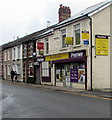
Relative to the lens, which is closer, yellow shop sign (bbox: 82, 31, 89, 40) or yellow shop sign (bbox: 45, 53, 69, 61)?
yellow shop sign (bbox: 82, 31, 89, 40)

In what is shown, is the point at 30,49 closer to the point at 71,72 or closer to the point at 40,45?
the point at 40,45

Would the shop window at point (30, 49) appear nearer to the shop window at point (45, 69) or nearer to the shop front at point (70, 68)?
the shop window at point (45, 69)

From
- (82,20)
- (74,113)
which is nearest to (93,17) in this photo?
(82,20)

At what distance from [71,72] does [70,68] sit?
1.50ft

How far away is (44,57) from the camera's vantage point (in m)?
23.6

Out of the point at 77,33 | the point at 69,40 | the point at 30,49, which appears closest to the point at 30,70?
the point at 30,49

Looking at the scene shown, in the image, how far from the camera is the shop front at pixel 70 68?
1712 centimetres

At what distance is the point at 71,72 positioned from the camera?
61.6ft

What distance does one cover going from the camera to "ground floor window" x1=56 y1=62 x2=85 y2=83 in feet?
57.1

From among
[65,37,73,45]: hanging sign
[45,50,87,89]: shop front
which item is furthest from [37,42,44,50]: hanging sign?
[65,37,73,45]: hanging sign

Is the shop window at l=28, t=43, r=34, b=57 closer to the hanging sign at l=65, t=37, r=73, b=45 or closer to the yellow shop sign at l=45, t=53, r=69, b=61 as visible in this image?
the yellow shop sign at l=45, t=53, r=69, b=61

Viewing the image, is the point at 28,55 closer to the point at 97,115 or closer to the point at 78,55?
the point at 78,55

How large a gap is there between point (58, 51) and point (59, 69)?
1942 millimetres

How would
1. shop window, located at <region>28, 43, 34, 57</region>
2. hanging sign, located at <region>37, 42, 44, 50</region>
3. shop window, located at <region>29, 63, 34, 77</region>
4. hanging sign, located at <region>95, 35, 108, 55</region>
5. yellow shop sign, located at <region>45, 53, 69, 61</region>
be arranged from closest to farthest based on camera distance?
hanging sign, located at <region>95, 35, 108, 55</region> → yellow shop sign, located at <region>45, 53, 69, 61</region> → hanging sign, located at <region>37, 42, 44, 50</region> → shop window, located at <region>29, 63, 34, 77</region> → shop window, located at <region>28, 43, 34, 57</region>
